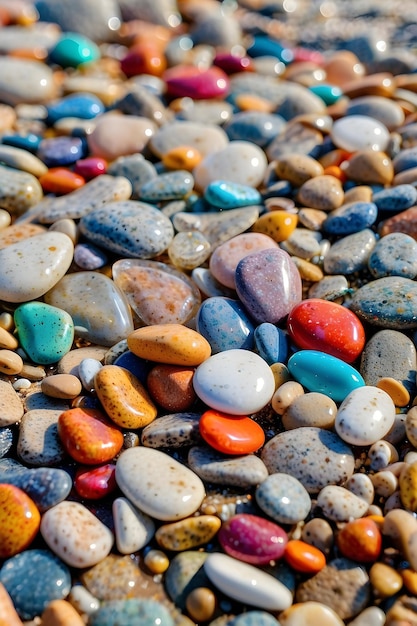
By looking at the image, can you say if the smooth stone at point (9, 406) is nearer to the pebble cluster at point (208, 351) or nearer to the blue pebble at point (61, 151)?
the pebble cluster at point (208, 351)

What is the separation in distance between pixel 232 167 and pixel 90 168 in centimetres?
82

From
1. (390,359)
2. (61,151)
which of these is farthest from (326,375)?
(61,151)

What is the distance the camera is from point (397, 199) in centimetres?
320

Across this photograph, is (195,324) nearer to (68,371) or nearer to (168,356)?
(168,356)

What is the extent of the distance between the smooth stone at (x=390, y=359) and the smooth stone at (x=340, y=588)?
0.79m

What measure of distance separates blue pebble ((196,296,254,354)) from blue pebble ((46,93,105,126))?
210 cm

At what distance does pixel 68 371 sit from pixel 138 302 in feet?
1.49

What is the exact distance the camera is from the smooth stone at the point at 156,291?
289cm

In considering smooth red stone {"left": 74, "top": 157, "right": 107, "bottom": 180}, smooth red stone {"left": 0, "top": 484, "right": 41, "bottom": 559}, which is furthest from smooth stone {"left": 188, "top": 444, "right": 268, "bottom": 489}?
smooth red stone {"left": 74, "top": 157, "right": 107, "bottom": 180}

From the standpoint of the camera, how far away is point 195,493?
2.19m

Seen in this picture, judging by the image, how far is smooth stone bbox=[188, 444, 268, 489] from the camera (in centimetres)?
224

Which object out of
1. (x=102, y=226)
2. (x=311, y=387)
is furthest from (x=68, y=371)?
(x=311, y=387)

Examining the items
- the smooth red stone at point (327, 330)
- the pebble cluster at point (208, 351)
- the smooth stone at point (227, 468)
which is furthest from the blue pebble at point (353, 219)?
the smooth stone at point (227, 468)

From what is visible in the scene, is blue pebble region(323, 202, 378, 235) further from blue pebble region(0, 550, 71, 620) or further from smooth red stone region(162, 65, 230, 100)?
blue pebble region(0, 550, 71, 620)
